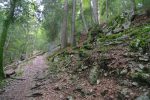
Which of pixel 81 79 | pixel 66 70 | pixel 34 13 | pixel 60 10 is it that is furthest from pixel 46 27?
pixel 81 79

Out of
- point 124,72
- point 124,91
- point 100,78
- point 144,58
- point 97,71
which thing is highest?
point 144,58

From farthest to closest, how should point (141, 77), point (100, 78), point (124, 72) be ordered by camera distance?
1. point (100, 78)
2. point (124, 72)
3. point (141, 77)

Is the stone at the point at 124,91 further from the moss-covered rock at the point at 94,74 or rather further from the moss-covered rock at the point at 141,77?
the moss-covered rock at the point at 94,74

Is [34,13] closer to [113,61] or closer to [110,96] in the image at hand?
[113,61]

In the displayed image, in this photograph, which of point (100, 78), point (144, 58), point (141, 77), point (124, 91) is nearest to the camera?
point (124, 91)

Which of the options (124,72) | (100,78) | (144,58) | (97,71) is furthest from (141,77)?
(97,71)

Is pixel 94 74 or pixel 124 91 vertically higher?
pixel 94 74

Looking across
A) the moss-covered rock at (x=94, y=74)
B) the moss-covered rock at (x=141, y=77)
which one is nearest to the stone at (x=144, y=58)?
the moss-covered rock at (x=141, y=77)

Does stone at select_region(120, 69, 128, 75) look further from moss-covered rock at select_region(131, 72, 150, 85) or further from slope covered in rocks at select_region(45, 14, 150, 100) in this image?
moss-covered rock at select_region(131, 72, 150, 85)

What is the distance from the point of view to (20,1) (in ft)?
47.0

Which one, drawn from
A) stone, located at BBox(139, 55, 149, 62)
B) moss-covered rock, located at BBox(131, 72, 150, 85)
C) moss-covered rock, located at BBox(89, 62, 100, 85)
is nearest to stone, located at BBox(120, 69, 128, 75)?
moss-covered rock, located at BBox(131, 72, 150, 85)

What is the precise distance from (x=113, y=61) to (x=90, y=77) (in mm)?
1182

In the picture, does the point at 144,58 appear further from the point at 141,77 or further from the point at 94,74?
the point at 94,74

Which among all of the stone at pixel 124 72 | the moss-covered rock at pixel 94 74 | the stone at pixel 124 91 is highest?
the stone at pixel 124 72
